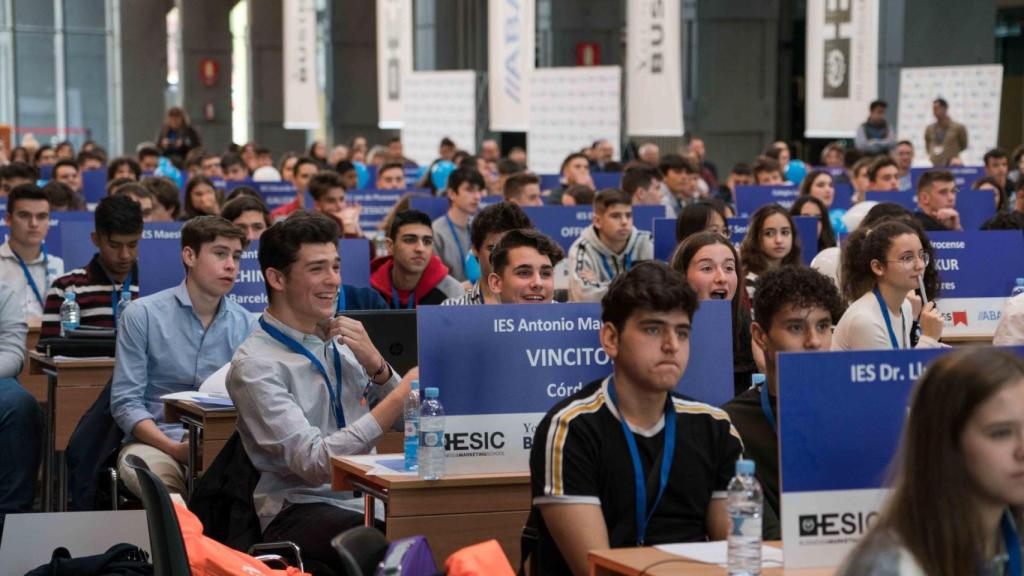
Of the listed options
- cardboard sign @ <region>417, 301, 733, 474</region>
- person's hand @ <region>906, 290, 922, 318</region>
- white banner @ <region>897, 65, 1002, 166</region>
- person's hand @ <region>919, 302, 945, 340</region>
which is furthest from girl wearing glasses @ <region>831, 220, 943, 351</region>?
white banner @ <region>897, 65, 1002, 166</region>

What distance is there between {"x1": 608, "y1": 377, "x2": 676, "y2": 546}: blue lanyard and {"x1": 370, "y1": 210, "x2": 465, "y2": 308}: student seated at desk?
486 centimetres

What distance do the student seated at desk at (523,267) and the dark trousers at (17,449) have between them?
2106 mm

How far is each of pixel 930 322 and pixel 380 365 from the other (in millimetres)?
3105

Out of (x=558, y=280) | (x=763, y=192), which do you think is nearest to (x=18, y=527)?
(x=558, y=280)

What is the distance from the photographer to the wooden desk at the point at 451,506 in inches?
205

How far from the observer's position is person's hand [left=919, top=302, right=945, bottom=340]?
7.80 metres

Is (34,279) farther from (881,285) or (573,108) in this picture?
(573,108)

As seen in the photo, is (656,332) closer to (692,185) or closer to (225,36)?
(692,185)

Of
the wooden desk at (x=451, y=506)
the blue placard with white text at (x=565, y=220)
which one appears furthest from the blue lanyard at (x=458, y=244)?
the wooden desk at (x=451, y=506)

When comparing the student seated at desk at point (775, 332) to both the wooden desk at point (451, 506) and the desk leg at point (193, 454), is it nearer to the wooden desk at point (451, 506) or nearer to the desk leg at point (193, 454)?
the wooden desk at point (451, 506)

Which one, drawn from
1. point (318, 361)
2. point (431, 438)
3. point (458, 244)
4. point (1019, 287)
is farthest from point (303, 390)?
point (458, 244)

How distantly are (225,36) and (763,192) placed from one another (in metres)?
23.7

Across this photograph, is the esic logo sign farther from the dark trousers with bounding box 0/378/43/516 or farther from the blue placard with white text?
the blue placard with white text

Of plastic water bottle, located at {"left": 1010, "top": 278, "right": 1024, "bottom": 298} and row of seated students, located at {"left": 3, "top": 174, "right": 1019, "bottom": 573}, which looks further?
plastic water bottle, located at {"left": 1010, "top": 278, "right": 1024, "bottom": 298}
